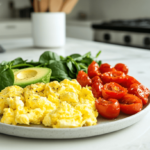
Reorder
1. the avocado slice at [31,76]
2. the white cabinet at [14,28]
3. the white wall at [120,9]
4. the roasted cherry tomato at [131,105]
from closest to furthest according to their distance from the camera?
the roasted cherry tomato at [131,105] → the avocado slice at [31,76] → the white wall at [120,9] → the white cabinet at [14,28]

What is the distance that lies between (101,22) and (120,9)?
47cm

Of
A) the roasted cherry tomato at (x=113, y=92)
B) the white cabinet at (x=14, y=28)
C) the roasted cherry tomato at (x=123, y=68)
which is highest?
the roasted cherry tomato at (x=113, y=92)

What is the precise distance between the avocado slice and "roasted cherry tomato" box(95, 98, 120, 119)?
0.29 meters

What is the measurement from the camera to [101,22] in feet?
14.4

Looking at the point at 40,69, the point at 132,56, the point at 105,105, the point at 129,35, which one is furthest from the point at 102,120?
the point at 129,35

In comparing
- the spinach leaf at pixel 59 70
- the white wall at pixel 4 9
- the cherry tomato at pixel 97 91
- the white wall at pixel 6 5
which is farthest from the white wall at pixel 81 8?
the cherry tomato at pixel 97 91

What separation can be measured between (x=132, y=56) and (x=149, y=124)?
1.06m

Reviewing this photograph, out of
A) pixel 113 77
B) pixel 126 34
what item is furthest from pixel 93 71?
pixel 126 34

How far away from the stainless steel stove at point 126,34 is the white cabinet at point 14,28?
4.82 ft

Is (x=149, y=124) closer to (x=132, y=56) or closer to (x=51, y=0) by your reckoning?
(x=132, y=56)

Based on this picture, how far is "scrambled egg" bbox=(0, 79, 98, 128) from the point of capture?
1.86 ft

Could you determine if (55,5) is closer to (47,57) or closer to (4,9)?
(47,57)

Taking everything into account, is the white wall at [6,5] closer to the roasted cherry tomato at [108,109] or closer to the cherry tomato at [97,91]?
the cherry tomato at [97,91]

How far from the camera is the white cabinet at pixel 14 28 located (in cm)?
433
